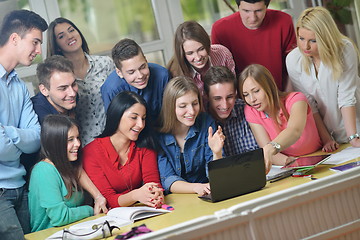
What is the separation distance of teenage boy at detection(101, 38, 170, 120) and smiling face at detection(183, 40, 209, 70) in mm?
230

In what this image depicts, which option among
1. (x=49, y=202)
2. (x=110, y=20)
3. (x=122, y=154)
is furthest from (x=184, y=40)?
(x=49, y=202)

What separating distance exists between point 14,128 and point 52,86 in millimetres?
331

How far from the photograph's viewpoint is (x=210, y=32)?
3.63m

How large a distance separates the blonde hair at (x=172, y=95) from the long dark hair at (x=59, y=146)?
58cm

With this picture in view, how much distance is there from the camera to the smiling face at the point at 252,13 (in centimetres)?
358

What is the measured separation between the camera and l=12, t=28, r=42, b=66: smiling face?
294 cm

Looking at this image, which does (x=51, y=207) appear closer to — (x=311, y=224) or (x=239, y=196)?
(x=239, y=196)

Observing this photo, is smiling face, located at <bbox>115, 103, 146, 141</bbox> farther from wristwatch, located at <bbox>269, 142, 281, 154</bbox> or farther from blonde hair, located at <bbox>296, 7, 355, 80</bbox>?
blonde hair, located at <bbox>296, 7, 355, 80</bbox>

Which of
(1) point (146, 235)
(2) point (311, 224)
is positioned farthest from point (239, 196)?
(1) point (146, 235)

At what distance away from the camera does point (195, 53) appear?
3.29 meters

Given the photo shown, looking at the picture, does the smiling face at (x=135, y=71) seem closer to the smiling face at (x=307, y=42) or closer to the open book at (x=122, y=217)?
the open book at (x=122, y=217)

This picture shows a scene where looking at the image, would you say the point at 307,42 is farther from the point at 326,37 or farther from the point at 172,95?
the point at 172,95

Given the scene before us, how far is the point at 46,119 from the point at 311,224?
1.59 meters

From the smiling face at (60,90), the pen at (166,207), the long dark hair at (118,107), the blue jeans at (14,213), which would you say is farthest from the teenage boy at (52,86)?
the pen at (166,207)
